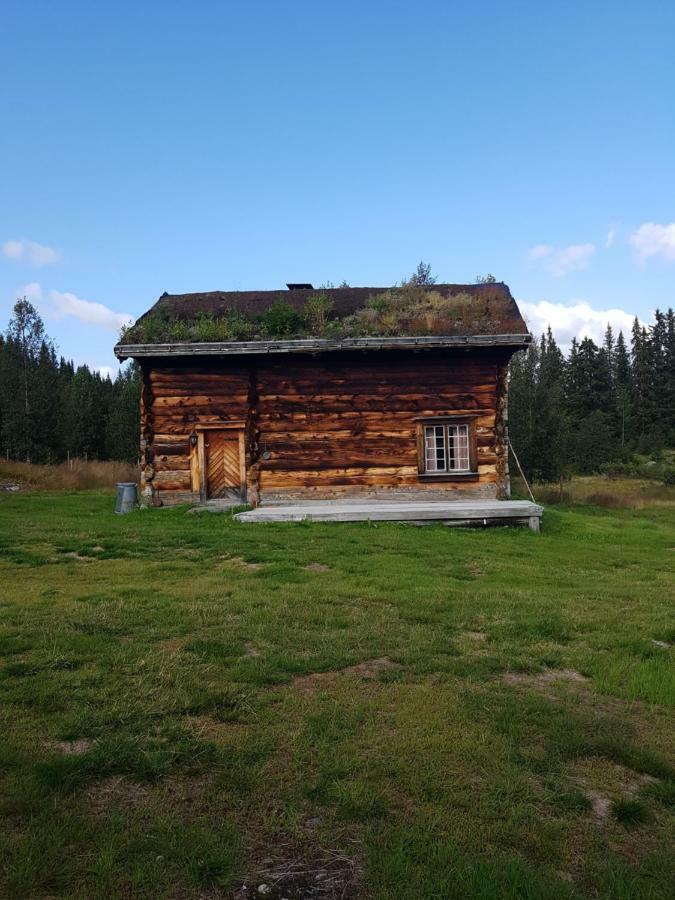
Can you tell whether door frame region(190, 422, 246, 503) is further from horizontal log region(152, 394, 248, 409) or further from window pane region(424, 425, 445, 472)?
window pane region(424, 425, 445, 472)

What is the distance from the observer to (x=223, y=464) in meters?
17.2

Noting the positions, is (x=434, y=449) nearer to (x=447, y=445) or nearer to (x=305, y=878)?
(x=447, y=445)

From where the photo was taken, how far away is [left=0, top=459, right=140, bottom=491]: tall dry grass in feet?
80.1

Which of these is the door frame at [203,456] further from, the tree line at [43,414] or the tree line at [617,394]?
the tree line at [617,394]

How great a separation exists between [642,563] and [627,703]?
7084 millimetres

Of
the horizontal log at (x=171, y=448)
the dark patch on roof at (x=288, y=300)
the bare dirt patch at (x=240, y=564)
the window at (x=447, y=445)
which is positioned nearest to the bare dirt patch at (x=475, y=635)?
the bare dirt patch at (x=240, y=564)

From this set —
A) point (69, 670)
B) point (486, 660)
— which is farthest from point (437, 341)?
point (69, 670)

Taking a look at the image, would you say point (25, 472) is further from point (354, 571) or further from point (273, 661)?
point (273, 661)

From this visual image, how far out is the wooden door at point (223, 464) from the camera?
Result: 56.1 feet

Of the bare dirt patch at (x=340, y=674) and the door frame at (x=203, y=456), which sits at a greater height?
the door frame at (x=203, y=456)

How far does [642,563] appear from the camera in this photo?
10.9m

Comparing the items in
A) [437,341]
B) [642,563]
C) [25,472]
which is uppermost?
[437,341]

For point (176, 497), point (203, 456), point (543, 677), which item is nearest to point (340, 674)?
point (543, 677)

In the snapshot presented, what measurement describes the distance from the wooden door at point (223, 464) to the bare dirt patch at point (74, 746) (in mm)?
13412
